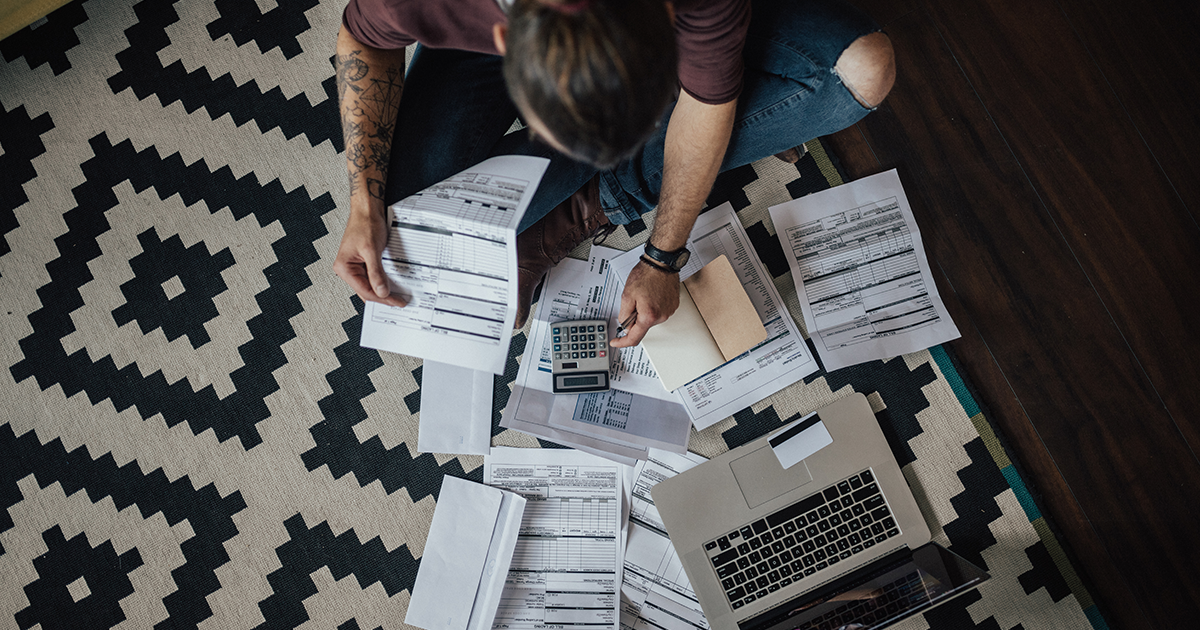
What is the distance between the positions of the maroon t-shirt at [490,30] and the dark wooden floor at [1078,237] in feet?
1.50

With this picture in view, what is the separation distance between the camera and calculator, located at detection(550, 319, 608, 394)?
3.64ft

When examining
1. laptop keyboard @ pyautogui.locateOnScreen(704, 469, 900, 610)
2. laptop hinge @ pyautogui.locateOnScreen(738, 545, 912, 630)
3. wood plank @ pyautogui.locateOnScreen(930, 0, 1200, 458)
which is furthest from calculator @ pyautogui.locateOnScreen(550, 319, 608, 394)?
wood plank @ pyautogui.locateOnScreen(930, 0, 1200, 458)

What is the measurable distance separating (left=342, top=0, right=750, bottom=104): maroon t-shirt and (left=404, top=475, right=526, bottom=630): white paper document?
703mm

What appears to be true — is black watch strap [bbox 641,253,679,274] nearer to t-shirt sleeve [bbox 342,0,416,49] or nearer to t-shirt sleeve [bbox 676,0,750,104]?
t-shirt sleeve [bbox 676,0,750,104]

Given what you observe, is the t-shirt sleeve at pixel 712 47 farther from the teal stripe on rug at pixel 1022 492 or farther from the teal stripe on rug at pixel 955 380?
the teal stripe on rug at pixel 1022 492

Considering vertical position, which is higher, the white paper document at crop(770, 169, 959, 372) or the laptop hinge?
the white paper document at crop(770, 169, 959, 372)

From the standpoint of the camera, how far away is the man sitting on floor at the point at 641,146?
2.80ft

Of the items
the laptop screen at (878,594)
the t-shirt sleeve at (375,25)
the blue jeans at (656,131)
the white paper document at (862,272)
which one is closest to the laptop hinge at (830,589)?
the laptop screen at (878,594)

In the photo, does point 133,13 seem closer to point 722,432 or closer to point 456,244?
point 456,244

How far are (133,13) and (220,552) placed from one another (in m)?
1.00

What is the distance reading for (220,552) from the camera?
117 cm

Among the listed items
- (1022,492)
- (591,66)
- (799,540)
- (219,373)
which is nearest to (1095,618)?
(1022,492)

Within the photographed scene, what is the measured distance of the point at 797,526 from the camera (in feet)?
3.55

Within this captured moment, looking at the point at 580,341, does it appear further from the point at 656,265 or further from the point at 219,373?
the point at 219,373
